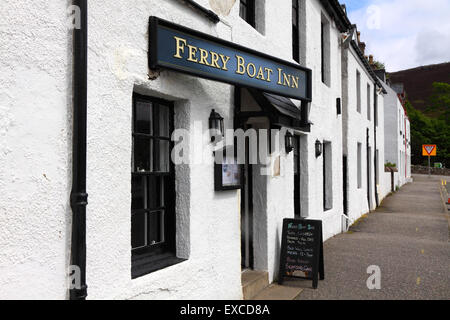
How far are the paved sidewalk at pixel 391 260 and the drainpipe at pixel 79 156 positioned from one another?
350 centimetres

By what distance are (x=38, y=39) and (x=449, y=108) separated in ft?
212

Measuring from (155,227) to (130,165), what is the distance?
966 millimetres

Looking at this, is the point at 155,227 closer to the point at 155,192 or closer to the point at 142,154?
the point at 155,192

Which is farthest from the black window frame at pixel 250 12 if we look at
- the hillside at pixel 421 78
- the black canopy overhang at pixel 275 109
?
the hillside at pixel 421 78

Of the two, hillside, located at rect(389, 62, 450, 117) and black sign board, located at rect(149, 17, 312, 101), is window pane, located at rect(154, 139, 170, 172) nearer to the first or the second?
black sign board, located at rect(149, 17, 312, 101)

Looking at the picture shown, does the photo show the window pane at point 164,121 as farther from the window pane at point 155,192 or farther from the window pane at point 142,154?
the window pane at point 155,192

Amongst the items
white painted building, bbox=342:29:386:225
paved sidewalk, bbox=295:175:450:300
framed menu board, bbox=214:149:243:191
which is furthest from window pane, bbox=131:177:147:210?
white painted building, bbox=342:29:386:225

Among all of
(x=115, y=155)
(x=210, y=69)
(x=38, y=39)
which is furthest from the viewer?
(x=210, y=69)

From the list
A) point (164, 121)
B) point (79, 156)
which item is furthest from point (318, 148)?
point (79, 156)

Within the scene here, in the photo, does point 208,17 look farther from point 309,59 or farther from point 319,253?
point 309,59

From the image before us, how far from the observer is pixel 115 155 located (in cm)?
342

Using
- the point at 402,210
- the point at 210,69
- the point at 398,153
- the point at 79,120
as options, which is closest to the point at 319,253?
the point at 210,69

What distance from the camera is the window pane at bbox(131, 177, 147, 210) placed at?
4.00 m

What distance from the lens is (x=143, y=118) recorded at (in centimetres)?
409
